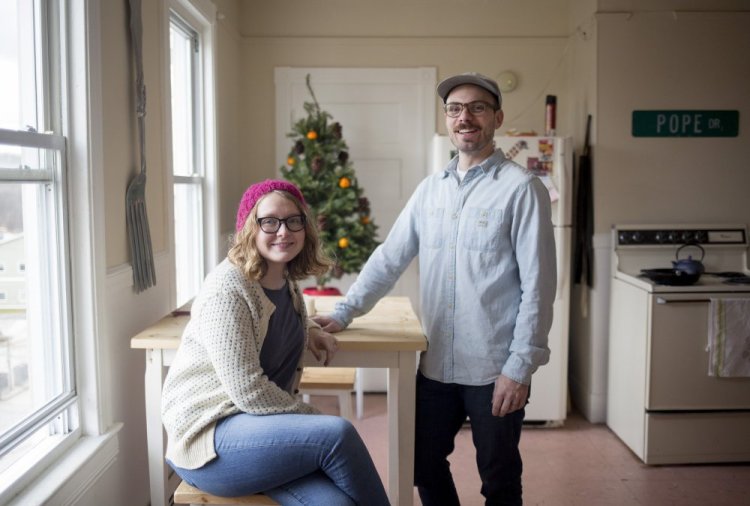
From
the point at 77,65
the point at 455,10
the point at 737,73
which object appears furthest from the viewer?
the point at 455,10

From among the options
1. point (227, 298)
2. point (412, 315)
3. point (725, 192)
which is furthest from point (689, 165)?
point (227, 298)

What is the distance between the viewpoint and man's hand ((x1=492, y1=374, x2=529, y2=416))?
1.91m

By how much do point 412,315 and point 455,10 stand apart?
261 cm

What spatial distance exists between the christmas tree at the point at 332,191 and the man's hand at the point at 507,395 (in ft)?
6.75

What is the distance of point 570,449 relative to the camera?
11.7ft

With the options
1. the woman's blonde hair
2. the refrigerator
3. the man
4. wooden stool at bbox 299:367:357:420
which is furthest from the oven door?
the woman's blonde hair

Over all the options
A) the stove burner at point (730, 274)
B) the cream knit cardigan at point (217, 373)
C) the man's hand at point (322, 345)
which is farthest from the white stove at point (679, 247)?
the cream knit cardigan at point (217, 373)

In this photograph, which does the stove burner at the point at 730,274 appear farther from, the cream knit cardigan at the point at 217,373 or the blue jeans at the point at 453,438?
the cream knit cardigan at the point at 217,373

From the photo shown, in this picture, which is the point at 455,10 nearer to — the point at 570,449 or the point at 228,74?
the point at 228,74

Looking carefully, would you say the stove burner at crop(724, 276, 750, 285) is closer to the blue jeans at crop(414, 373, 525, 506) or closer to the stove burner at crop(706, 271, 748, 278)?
the stove burner at crop(706, 271, 748, 278)

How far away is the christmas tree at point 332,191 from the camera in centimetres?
392

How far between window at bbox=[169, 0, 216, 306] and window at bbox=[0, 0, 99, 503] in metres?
1.23

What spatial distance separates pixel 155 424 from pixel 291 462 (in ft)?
2.31

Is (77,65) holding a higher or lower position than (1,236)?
higher
